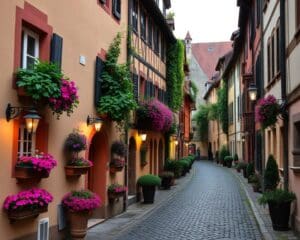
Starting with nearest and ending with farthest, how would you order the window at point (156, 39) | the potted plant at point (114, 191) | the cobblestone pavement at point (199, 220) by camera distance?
the cobblestone pavement at point (199, 220)
the potted plant at point (114, 191)
the window at point (156, 39)

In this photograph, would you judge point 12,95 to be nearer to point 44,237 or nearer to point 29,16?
point 29,16

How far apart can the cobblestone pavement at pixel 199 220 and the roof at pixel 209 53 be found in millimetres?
69738

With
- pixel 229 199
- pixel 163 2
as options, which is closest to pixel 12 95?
pixel 229 199

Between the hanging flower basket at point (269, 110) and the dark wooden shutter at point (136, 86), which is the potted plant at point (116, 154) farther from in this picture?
the hanging flower basket at point (269, 110)

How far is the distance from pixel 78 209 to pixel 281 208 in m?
5.08

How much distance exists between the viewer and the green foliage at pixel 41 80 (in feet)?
27.5

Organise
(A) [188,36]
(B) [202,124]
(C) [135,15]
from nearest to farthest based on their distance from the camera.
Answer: (C) [135,15] → (B) [202,124] → (A) [188,36]

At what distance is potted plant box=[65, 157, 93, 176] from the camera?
1093 centimetres

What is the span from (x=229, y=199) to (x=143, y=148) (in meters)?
4.18

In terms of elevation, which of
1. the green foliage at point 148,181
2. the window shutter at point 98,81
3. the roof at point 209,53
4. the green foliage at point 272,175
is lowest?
the green foliage at point 148,181

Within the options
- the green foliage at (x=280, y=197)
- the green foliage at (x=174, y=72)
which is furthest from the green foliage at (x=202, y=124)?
the green foliage at (x=280, y=197)

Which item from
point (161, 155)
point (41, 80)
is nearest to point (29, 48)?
point (41, 80)

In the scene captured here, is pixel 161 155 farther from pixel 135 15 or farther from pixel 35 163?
pixel 35 163

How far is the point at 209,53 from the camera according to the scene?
91625mm
